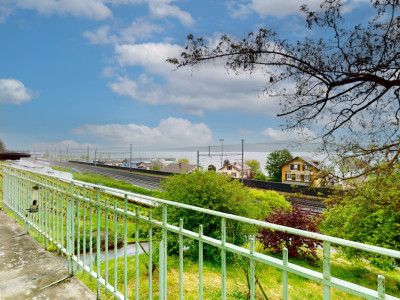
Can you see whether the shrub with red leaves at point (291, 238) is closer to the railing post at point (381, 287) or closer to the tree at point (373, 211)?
the tree at point (373, 211)

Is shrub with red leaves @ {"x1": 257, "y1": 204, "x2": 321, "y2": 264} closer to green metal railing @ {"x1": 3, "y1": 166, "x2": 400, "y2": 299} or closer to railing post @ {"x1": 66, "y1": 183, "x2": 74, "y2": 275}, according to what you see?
green metal railing @ {"x1": 3, "y1": 166, "x2": 400, "y2": 299}

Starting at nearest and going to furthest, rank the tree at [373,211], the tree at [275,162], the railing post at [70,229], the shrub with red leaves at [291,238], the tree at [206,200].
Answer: the railing post at [70,229]
the tree at [373,211]
the tree at [206,200]
the shrub with red leaves at [291,238]
the tree at [275,162]

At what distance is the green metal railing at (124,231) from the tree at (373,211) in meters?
3.44

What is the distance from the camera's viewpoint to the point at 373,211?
6.35 m

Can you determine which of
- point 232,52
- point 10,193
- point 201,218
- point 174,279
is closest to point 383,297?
point 232,52

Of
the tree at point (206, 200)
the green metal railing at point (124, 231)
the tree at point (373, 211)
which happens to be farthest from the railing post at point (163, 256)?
the tree at point (206, 200)

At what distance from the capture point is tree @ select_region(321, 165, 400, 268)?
4.34m

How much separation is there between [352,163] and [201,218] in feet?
11.4

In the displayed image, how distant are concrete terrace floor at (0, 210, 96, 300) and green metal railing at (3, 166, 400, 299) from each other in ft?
0.55

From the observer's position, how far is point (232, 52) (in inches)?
177

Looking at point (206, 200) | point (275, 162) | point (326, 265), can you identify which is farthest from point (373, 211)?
point (275, 162)

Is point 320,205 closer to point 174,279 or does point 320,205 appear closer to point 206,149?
point 206,149

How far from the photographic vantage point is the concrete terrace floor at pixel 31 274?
2.44 metres

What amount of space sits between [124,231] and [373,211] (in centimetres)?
656
